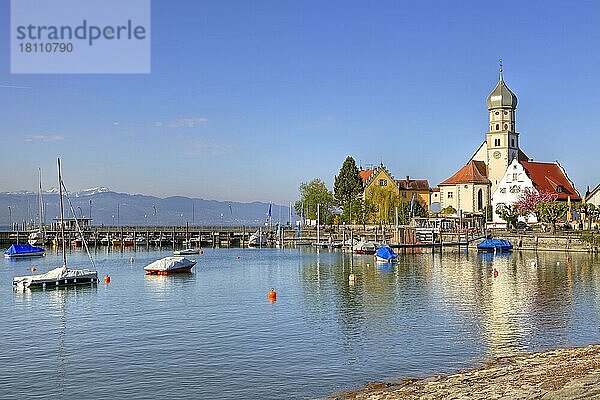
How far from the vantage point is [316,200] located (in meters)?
144

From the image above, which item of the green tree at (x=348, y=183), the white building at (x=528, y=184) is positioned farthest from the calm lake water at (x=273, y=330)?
the green tree at (x=348, y=183)

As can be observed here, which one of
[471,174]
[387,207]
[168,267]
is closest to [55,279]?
[168,267]

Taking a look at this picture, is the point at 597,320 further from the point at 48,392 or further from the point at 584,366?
the point at 48,392

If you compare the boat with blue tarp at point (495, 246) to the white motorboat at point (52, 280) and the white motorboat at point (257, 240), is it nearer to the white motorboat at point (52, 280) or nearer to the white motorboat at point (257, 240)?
the white motorboat at point (257, 240)

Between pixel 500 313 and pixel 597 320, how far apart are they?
5.26 meters

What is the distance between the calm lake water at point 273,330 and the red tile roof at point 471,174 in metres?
65.0

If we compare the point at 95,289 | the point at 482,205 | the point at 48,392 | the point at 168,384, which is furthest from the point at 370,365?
the point at 482,205

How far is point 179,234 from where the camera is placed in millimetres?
136375

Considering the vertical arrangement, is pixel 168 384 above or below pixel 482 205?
below

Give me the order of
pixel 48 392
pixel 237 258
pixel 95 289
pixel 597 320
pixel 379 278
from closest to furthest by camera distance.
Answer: pixel 48 392 → pixel 597 320 → pixel 95 289 → pixel 379 278 → pixel 237 258

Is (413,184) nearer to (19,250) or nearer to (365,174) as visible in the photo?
(365,174)

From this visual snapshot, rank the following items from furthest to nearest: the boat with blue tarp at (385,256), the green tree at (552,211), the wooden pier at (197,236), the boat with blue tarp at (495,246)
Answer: the wooden pier at (197,236)
the green tree at (552,211)
the boat with blue tarp at (495,246)
the boat with blue tarp at (385,256)

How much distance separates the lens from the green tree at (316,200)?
144725 millimetres

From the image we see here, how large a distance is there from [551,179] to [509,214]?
17695mm
